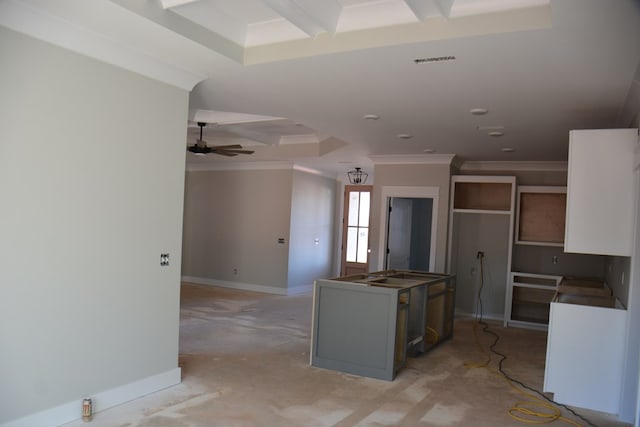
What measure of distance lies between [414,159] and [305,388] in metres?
4.58

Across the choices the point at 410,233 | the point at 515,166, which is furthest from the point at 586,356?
the point at 410,233

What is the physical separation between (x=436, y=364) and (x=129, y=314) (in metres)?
3.09

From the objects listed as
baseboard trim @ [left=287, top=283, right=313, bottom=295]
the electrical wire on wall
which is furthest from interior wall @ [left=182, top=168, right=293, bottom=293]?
the electrical wire on wall

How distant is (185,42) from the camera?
3.44m

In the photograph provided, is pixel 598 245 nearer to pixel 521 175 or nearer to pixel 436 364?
pixel 436 364

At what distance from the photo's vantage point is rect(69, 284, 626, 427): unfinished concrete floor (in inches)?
141

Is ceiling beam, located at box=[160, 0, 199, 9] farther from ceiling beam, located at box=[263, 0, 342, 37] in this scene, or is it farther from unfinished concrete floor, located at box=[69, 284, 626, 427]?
unfinished concrete floor, located at box=[69, 284, 626, 427]

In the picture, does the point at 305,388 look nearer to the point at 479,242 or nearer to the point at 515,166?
the point at 479,242

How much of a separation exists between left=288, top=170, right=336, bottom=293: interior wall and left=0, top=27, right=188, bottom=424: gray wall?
5.32 m

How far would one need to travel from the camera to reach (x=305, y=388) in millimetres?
4203

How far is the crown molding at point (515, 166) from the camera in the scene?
7711 millimetres

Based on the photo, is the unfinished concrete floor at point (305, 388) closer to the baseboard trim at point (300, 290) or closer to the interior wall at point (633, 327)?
the interior wall at point (633, 327)

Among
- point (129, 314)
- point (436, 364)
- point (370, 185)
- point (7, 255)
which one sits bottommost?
point (436, 364)

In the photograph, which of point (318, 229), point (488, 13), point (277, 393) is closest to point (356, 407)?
point (277, 393)
